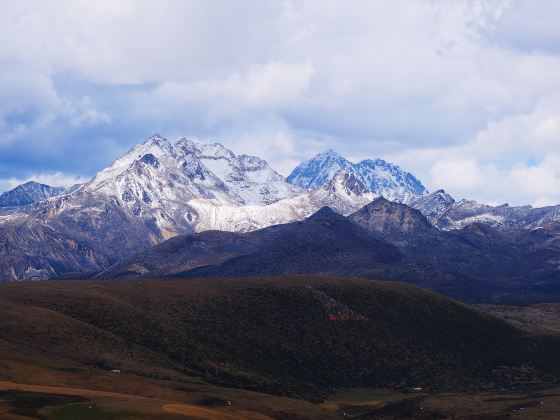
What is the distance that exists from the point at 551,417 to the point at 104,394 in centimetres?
7047

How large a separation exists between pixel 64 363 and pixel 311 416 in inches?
1824

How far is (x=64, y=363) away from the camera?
157875 millimetres

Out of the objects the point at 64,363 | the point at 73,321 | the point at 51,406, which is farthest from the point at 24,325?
the point at 51,406

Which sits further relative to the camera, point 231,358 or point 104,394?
point 231,358

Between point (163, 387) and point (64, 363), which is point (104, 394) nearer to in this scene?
point (163, 387)

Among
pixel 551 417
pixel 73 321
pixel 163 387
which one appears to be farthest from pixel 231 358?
pixel 551 417

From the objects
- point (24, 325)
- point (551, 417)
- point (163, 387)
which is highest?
point (24, 325)

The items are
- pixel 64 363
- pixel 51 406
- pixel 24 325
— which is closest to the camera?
pixel 51 406

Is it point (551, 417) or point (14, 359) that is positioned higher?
point (14, 359)

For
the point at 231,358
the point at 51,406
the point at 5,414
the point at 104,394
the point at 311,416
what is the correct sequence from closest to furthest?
the point at 5,414 → the point at 51,406 → the point at 104,394 → the point at 311,416 → the point at 231,358

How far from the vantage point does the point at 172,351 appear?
189250mm

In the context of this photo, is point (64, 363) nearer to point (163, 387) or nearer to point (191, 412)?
point (163, 387)

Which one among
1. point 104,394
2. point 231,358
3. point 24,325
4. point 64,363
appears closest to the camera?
point 104,394

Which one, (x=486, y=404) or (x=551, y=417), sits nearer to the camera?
(x=551, y=417)
